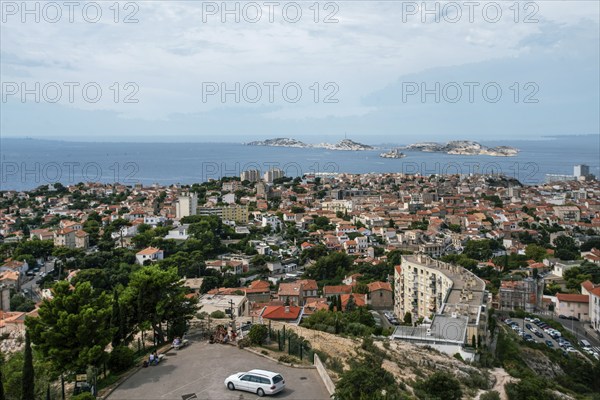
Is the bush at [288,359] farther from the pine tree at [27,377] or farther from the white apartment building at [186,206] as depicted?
the white apartment building at [186,206]

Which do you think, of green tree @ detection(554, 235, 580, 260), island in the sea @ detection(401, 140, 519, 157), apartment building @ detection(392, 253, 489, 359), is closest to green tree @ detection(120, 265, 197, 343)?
apartment building @ detection(392, 253, 489, 359)

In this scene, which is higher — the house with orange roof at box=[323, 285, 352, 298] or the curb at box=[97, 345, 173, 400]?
the curb at box=[97, 345, 173, 400]

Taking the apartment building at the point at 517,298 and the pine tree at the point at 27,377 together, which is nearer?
the pine tree at the point at 27,377

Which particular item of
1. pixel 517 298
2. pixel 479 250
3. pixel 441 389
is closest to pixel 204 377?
pixel 441 389

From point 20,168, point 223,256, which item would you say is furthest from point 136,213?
point 20,168

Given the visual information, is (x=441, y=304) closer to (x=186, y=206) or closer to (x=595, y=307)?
(x=595, y=307)

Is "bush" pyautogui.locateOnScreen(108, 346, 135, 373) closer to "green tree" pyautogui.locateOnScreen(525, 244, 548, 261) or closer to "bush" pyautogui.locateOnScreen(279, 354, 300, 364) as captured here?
"bush" pyautogui.locateOnScreen(279, 354, 300, 364)

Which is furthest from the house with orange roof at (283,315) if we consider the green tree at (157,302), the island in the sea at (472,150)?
the island in the sea at (472,150)
